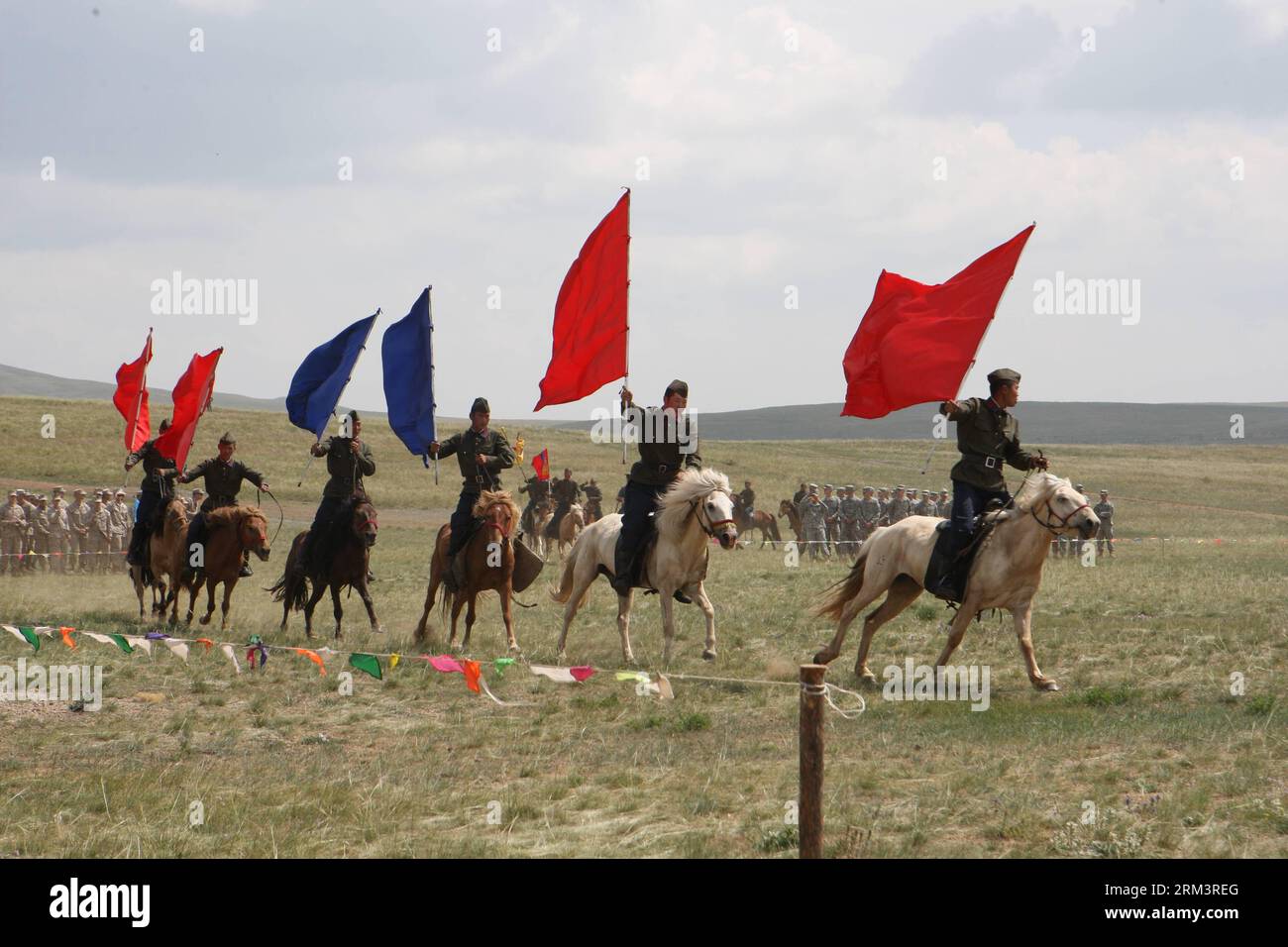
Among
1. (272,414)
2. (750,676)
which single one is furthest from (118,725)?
(272,414)

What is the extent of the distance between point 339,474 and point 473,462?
8.27 feet

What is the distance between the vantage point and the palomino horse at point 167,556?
19.2m

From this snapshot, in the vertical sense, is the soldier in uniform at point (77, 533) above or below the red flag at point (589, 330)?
below

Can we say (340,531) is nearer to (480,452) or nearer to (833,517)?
(480,452)

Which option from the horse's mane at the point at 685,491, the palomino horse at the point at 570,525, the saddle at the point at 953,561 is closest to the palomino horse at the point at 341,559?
the horse's mane at the point at 685,491

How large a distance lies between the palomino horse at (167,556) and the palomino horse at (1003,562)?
991cm

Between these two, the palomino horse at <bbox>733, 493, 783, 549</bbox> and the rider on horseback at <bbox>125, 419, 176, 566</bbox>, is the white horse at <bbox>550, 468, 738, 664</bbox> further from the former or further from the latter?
the palomino horse at <bbox>733, 493, 783, 549</bbox>

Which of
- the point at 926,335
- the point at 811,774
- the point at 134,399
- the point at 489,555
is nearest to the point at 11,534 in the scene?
the point at 134,399

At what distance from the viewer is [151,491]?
20.1 m

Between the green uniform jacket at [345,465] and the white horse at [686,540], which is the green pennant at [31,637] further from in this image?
the white horse at [686,540]

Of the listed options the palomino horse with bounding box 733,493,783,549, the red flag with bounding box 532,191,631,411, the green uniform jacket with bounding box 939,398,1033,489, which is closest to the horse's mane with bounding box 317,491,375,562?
the red flag with bounding box 532,191,631,411

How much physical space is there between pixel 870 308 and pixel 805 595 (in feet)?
29.7

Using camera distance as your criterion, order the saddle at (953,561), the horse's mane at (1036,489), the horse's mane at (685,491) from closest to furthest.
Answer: the horse's mane at (1036,489), the saddle at (953,561), the horse's mane at (685,491)
